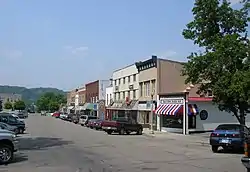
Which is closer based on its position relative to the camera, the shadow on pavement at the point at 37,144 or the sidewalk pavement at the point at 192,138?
the shadow on pavement at the point at 37,144

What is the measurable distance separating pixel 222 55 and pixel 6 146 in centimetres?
1723

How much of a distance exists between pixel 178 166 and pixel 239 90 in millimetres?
12783

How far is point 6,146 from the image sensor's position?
15398 millimetres

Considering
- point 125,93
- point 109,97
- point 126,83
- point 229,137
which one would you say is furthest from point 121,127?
point 109,97

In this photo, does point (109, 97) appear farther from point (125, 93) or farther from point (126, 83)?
point (126, 83)

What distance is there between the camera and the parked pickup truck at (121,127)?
39.4 metres

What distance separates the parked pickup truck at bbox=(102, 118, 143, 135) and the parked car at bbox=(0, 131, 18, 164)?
2386 cm

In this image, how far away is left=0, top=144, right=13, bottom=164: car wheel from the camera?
15.3 m

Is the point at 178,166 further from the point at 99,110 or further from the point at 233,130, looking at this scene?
the point at 99,110

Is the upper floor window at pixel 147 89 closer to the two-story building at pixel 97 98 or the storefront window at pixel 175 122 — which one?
the storefront window at pixel 175 122

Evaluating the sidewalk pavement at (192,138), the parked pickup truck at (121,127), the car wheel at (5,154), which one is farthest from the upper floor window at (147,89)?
the car wheel at (5,154)

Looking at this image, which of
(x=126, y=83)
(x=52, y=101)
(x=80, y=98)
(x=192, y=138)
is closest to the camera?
(x=192, y=138)

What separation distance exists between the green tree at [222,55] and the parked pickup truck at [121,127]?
10.7 meters

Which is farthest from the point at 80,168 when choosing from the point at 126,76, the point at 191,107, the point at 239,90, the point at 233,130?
the point at 126,76
